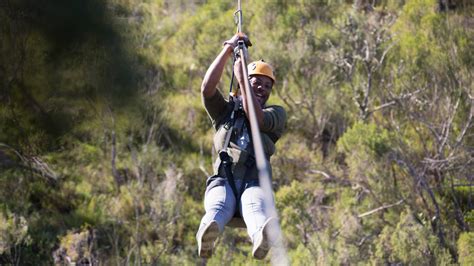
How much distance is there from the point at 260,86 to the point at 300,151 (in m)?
9.87

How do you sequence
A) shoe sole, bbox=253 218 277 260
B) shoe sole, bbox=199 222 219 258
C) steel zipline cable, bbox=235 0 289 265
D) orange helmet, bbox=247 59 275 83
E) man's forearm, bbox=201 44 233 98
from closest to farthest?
steel zipline cable, bbox=235 0 289 265 < shoe sole, bbox=253 218 277 260 < shoe sole, bbox=199 222 219 258 < man's forearm, bbox=201 44 233 98 < orange helmet, bbox=247 59 275 83

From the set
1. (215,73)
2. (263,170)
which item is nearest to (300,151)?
(215,73)

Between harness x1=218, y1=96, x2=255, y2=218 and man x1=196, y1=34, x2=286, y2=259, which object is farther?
harness x1=218, y1=96, x2=255, y2=218

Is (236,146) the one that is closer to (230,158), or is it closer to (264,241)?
(230,158)

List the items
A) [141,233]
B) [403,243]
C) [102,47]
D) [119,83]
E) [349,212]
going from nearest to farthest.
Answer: [102,47], [119,83], [403,243], [349,212], [141,233]

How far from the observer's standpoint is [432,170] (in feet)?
43.3

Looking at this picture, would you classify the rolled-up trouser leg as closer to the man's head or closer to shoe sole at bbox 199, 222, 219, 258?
shoe sole at bbox 199, 222, 219, 258

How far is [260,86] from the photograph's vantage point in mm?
4762

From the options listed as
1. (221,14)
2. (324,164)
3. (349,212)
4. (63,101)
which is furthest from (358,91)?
(63,101)

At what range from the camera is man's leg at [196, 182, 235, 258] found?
4.30m

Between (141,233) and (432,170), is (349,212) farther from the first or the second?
(141,233)

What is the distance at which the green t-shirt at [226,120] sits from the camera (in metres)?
4.63

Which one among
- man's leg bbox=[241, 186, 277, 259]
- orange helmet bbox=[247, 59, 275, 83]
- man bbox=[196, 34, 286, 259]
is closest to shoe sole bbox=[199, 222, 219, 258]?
man bbox=[196, 34, 286, 259]

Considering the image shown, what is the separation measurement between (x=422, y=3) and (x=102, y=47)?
791 centimetres
